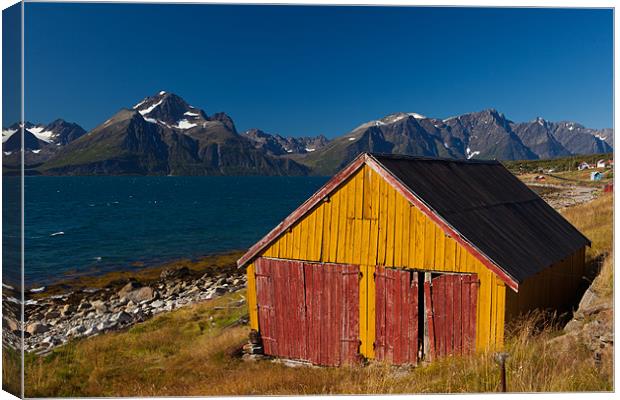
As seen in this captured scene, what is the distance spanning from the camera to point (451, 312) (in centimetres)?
1352

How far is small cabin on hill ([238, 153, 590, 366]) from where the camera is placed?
1317cm

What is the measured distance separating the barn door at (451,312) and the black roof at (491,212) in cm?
104

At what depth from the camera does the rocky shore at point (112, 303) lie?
2735 centimetres

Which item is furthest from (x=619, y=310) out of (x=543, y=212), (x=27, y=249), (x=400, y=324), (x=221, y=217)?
(x=221, y=217)

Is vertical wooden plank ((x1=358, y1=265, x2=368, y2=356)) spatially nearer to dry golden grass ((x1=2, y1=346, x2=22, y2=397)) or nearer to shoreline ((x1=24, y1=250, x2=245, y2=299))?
dry golden grass ((x1=2, y1=346, x2=22, y2=397))

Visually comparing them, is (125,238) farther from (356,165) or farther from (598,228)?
(356,165)

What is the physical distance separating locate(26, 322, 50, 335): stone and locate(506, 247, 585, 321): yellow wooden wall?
78.1ft

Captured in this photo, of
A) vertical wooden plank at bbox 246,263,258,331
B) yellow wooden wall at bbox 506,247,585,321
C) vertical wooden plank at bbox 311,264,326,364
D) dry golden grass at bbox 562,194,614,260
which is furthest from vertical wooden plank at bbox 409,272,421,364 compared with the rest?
dry golden grass at bbox 562,194,614,260

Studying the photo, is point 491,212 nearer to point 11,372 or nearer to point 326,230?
point 326,230

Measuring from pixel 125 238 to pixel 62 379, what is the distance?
2371 inches

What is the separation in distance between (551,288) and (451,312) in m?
3.98

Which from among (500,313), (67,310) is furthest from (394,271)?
(67,310)

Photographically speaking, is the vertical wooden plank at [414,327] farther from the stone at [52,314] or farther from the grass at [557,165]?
the grass at [557,165]

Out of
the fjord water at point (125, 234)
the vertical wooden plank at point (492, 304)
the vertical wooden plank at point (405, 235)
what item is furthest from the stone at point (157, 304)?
the vertical wooden plank at point (492, 304)
